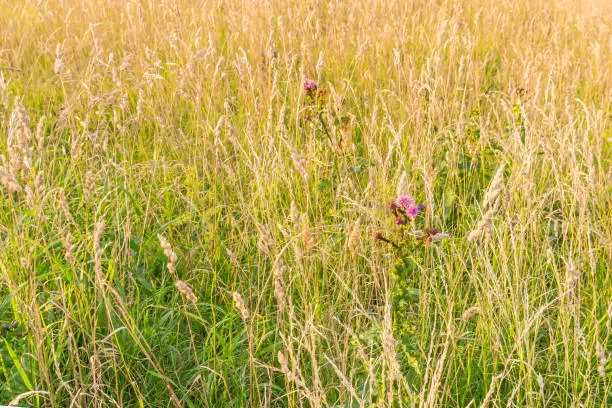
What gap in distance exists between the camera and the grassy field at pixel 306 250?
60.2 inches

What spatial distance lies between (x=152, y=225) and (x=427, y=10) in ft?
10.2

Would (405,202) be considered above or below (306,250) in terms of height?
above

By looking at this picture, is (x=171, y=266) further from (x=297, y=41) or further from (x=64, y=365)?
(x=297, y=41)

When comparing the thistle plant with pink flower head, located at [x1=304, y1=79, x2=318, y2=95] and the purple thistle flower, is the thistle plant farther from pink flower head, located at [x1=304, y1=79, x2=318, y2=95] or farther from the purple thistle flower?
pink flower head, located at [x1=304, y1=79, x2=318, y2=95]

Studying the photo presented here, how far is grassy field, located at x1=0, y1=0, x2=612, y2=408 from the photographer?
60.2 inches

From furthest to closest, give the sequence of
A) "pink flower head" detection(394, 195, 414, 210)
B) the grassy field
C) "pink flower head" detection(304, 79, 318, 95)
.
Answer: "pink flower head" detection(304, 79, 318, 95) → "pink flower head" detection(394, 195, 414, 210) → the grassy field

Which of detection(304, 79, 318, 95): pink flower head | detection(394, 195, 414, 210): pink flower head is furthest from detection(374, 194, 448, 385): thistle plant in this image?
detection(304, 79, 318, 95): pink flower head

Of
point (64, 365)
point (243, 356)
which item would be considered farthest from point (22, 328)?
point (243, 356)

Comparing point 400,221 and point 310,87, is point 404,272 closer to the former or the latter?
point 400,221

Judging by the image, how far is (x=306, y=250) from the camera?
1907 millimetres

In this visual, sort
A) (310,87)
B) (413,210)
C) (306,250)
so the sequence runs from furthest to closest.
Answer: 1. (310,87)
2. (306,250)
3. (413,210)

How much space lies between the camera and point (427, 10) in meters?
4.58

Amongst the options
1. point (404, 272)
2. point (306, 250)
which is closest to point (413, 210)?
point (404, 272)

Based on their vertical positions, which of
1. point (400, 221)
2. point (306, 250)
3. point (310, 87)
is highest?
point (310, 87)
